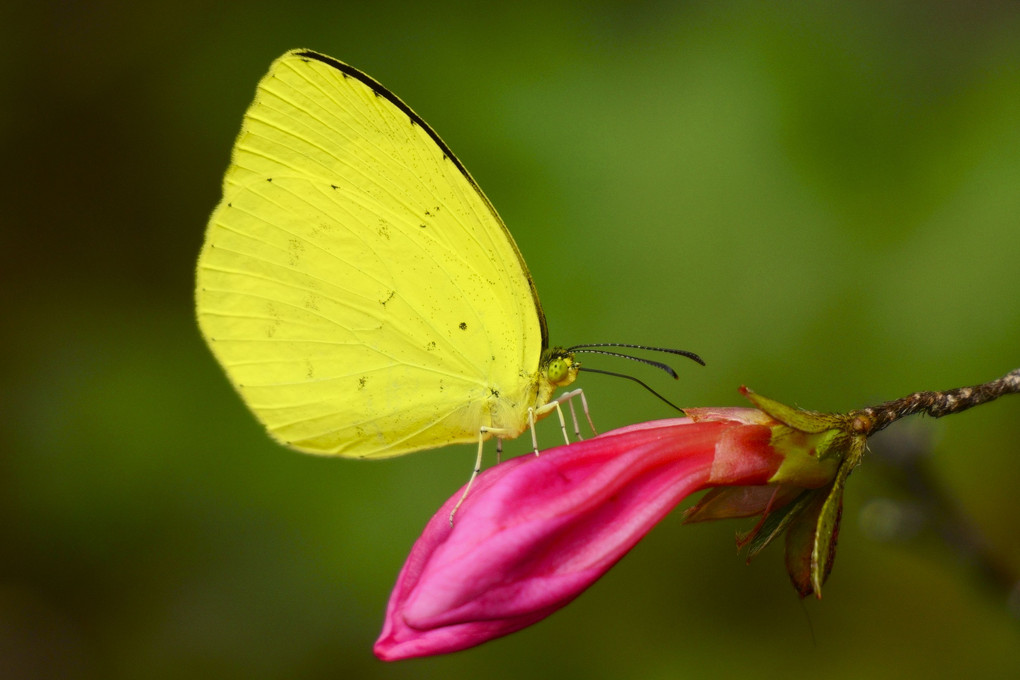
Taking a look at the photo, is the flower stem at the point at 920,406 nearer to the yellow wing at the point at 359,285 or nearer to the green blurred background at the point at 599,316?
the yellow wing at the point at 359,285

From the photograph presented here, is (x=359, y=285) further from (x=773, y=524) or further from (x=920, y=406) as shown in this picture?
(x=920, y=406)

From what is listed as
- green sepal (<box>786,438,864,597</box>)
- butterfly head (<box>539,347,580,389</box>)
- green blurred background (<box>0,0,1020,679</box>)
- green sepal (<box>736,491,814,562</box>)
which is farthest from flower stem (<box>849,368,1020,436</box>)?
green blurred background (<box>0,0,1020,679</box>)

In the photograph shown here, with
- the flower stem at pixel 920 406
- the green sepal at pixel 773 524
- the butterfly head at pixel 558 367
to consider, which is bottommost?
the green sepal at pixel 773 524

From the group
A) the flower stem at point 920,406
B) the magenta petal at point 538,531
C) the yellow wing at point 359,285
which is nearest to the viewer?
the magenta petal at point 538,531

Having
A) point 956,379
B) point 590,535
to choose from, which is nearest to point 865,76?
point 956,379

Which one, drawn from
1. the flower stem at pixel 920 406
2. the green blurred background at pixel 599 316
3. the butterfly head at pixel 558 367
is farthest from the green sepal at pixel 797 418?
the green blurred background at pixel 599 316

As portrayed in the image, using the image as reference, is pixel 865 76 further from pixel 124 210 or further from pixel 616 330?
pixel 124 210
